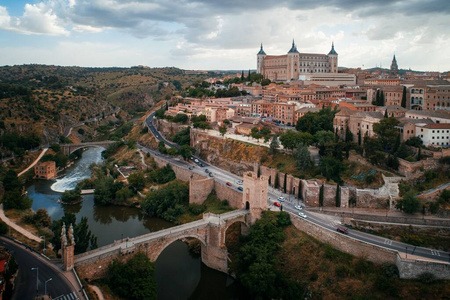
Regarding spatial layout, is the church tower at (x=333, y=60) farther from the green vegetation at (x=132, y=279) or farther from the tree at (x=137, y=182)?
the green vegetation at (x=132, y=279)

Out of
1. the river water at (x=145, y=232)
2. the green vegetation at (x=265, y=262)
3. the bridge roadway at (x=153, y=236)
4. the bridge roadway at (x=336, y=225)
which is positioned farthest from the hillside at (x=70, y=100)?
the green vegetation at (x=265, y=262)

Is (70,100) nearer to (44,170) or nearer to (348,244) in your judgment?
(44,170)

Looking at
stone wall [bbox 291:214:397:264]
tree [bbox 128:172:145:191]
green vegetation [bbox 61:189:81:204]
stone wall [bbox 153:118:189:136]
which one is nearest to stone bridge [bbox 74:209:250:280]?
stone wall [bbox 291:214:397:264]

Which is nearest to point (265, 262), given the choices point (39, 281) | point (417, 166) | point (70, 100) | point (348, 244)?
point (348, 244)

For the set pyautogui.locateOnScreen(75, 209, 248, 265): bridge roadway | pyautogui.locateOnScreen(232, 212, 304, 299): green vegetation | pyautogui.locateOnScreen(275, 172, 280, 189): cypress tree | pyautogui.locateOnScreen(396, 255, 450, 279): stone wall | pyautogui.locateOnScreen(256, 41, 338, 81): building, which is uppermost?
pyautogui.locateOnScreen(256, 41, 338, 81): building

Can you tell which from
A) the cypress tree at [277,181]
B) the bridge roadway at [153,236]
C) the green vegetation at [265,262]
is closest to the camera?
the bridge roadway at [153,236]

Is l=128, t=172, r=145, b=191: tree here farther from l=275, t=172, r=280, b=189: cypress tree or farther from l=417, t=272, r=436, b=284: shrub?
l=417, t=272, r=436, b=284: shrub

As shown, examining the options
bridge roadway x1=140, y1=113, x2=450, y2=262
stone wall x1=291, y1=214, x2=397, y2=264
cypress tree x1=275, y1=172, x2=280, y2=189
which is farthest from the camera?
cypress tree x1=275, y1=172, x2=280, y2=189
